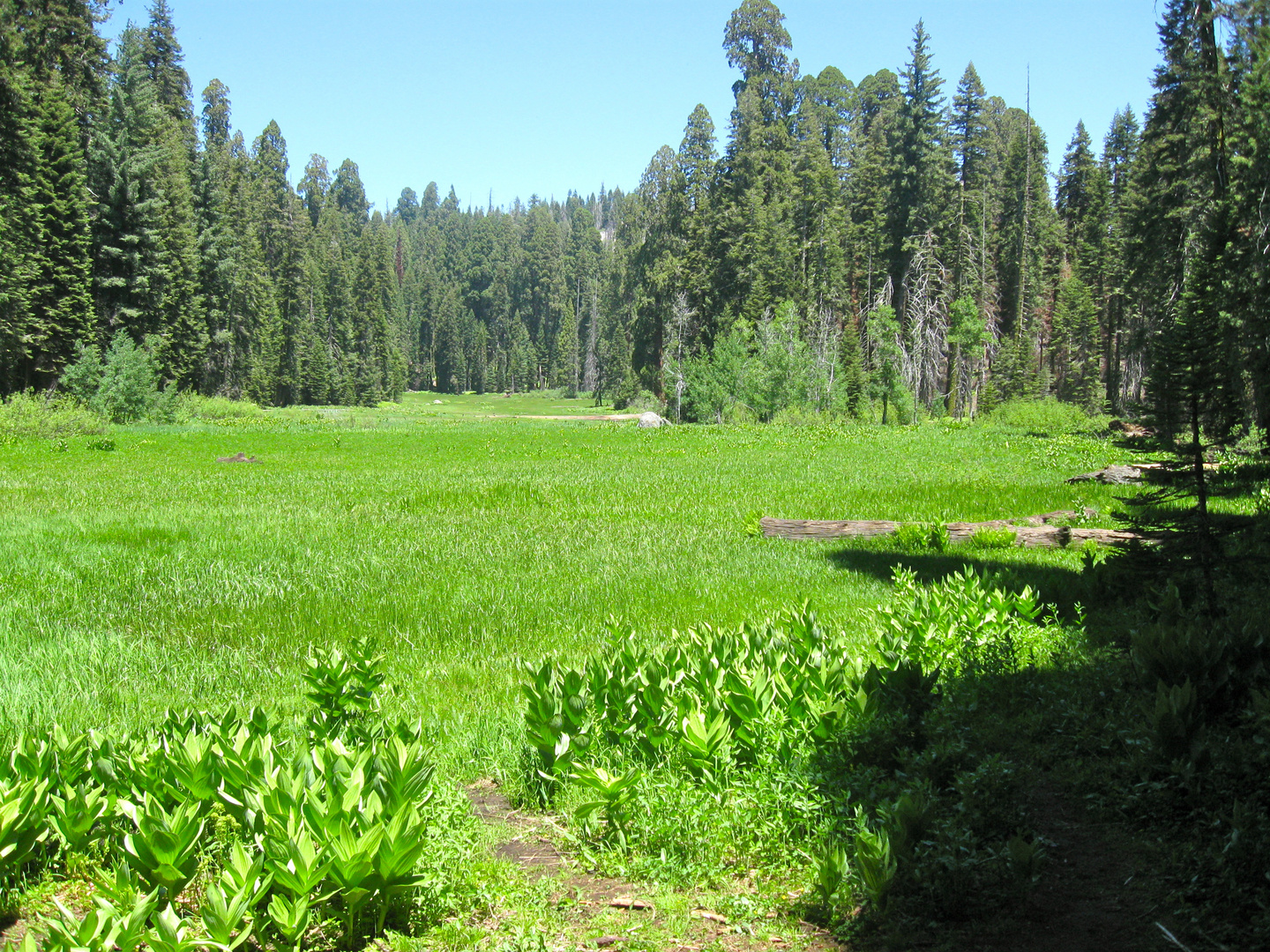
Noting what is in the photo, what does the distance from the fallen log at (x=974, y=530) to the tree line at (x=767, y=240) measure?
29.2ft

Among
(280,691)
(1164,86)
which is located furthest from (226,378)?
(280,691)

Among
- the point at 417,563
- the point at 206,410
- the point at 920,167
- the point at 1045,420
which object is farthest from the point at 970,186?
the point at 417,563

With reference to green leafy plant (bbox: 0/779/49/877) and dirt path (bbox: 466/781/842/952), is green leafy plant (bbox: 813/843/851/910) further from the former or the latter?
green leafy plant (bbox: 0/779/49/877)

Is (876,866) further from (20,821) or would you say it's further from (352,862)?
(20,821)

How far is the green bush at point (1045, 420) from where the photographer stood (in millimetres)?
33844

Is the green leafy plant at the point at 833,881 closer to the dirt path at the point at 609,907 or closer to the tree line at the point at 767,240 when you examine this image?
the dirt path at the point at 609,907

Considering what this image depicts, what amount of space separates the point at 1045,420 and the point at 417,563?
35158 mm

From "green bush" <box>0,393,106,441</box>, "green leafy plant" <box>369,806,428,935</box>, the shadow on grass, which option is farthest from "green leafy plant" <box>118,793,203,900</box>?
"green bush" <box>0,393,106,441</box>

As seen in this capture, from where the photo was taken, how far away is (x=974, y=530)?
11211mm

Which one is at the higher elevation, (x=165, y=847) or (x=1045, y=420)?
(x=1045, y=420)

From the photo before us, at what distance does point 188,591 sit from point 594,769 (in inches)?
275

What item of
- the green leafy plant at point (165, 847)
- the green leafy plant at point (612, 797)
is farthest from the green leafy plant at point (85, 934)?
the green leafy plant at point (612, 797)

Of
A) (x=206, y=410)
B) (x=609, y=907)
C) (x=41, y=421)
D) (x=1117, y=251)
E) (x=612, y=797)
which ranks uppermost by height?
(x=1117, y=251)

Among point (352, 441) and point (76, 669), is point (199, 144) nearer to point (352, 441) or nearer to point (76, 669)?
point (352, 441)
